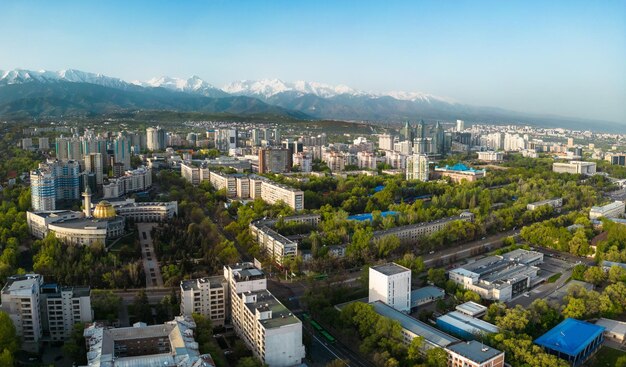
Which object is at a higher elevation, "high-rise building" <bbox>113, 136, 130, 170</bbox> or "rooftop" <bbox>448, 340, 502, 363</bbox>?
"high-rise building" <bbox>113, 136, 130, 170</bbox>

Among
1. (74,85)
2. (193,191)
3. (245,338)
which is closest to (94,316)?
(245,338)

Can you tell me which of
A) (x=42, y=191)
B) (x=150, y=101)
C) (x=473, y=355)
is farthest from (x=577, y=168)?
(x=150, y=101)

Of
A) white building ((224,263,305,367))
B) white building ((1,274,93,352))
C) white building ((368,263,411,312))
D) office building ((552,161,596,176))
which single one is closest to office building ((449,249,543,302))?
white building ((368,263,411,312))

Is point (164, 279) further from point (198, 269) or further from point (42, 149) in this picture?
point (42, 149)

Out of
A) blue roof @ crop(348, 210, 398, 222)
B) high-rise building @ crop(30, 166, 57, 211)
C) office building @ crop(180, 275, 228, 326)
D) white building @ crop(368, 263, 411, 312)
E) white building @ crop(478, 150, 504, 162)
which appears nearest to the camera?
office building @ crop(180, 275, 228, 326)

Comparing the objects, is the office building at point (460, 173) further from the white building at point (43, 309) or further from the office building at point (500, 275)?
the white building at point (43, 309)

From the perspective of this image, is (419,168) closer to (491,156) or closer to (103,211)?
(491,156)

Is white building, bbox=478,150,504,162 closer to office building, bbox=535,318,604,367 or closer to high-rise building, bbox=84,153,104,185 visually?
high-rise building, bbox=84,153,104,185
